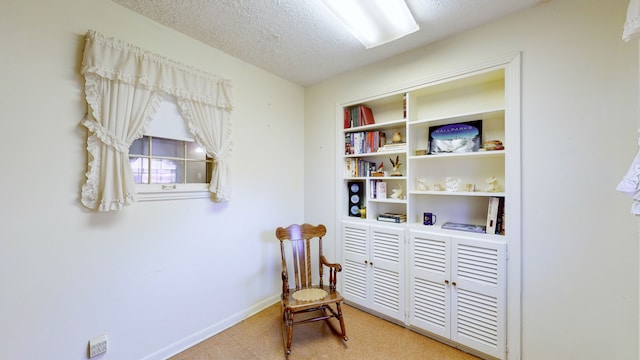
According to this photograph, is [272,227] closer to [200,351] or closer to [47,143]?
[200,351]

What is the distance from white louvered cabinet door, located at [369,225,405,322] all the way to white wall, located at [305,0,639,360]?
0.87 m

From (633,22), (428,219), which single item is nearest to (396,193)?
(428,219)

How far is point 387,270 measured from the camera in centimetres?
230

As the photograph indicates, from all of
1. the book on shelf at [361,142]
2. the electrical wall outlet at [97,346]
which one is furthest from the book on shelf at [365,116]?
the electrical wall outlet at [97,346]

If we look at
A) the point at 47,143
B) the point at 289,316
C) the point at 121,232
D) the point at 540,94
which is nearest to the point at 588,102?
the point at 540,94

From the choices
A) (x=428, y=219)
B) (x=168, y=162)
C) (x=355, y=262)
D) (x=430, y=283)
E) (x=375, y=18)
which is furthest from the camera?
(x=355, y=262)

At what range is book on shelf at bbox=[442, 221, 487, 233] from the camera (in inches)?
75.2

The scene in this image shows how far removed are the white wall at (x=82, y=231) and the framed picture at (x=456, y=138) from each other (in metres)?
1.80

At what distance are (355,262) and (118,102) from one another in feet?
7.78

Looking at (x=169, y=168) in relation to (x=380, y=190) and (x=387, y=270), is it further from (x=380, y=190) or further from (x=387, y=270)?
(x=387, y=270)

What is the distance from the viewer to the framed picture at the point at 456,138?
2.04 m

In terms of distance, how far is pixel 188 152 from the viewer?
2.04 m

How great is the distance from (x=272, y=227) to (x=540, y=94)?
99.4 inches

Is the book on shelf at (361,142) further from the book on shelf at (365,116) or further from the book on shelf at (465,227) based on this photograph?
the book on shelf at (465,227)
